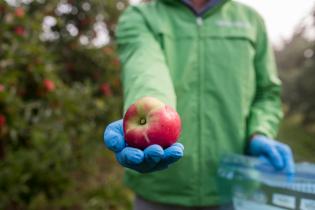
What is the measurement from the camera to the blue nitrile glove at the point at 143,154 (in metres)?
1.03

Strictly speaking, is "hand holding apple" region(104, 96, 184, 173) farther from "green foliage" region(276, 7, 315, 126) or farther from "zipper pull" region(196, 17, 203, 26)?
"green foliage" region(276, 7, 315, 126)

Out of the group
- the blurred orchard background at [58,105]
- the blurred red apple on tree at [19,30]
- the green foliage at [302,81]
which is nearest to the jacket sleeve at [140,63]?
the blurred orchard background at [58,105]

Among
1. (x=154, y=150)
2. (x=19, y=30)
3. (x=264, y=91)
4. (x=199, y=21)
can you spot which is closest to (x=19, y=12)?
(x=19, y=30)

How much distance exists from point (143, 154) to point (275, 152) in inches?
28.9

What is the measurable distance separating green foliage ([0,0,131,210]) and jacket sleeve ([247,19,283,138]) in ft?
5.39

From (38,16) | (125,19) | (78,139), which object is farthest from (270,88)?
(78,139)

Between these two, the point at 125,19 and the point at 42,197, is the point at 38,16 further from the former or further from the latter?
the point at 125,19

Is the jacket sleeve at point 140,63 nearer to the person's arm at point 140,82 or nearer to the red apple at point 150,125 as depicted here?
the person's arm at point 140,82

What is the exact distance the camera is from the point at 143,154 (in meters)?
1.04

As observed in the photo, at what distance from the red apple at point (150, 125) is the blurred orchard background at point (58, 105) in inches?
43.5

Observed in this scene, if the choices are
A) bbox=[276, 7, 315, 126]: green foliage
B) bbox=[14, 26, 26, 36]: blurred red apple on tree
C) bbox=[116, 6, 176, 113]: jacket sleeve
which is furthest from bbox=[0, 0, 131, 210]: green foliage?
bbox=[276, 7, 315, 126]: green foliage

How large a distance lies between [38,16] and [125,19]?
6.94 ft

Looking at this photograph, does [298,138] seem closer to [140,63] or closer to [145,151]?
[140,63]

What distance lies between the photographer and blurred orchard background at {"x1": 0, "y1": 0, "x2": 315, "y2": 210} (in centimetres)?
324
